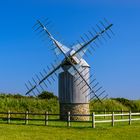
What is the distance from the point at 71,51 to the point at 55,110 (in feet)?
46.9

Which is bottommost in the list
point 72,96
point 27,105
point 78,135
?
point 78,135

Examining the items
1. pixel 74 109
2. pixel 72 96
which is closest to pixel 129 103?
pixel 72 96

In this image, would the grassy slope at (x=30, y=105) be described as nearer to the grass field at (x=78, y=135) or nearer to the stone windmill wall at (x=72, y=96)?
the stone windmill wall at (x=72, y=96)

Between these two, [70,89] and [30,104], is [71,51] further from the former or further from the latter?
[30,104]

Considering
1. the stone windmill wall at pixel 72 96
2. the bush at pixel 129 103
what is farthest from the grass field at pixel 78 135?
the bush at pixel 129 103

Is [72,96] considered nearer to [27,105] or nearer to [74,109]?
[74,109]

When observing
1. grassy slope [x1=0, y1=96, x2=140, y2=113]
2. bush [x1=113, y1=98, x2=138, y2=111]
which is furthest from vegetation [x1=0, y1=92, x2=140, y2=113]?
bush [x1=113, y1=98, x2=138, y2=111]

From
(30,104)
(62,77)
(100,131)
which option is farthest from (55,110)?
(100,131)

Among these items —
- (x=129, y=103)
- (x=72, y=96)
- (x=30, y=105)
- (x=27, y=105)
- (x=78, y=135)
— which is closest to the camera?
(x=78, y=135)

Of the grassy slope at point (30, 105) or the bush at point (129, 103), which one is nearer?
the grassy slope at point (30, 105)

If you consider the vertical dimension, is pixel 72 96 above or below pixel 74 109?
above

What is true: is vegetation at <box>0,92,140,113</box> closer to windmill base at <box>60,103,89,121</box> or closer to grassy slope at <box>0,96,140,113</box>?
grassy slope at <box>0,96,140,113</box>

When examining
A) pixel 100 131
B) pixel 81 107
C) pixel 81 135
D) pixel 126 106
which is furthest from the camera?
pixel 126 106

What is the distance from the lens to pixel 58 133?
26.6m
